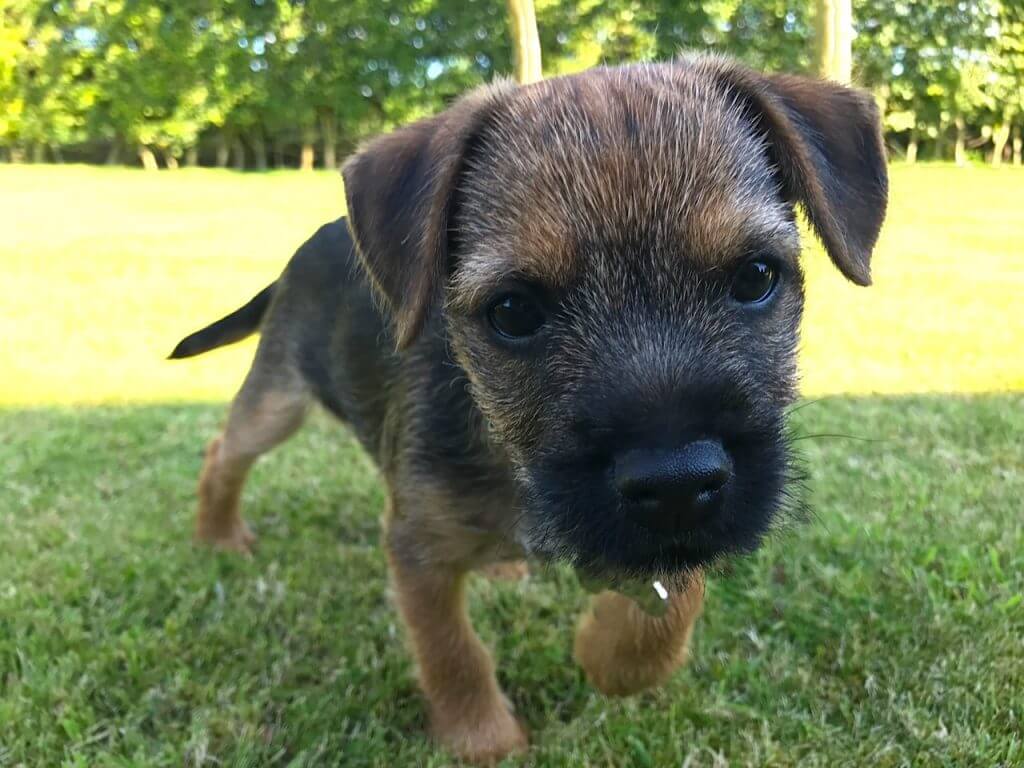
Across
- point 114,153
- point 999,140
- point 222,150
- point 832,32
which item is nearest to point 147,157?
point 114,153

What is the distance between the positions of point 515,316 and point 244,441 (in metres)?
2.26

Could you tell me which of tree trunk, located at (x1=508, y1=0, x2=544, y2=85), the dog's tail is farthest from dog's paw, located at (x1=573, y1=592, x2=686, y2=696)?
tree trunk, located at (x1=508, y1=0, x2=544, y2=85)

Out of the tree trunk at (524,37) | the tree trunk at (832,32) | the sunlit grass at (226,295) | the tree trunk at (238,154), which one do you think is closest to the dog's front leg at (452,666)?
the sunlit grass at (226,295)

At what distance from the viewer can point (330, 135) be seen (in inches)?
1378

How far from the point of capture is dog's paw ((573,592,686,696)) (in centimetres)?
256

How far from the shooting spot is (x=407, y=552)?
2668 mm

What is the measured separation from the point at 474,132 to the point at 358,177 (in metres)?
0.36

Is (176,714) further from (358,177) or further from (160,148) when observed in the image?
(160,148)

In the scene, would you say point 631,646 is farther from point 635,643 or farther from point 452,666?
point 452,666

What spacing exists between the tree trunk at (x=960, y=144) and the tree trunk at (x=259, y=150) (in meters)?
26.9

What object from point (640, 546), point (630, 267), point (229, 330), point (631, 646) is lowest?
point (631, 646)

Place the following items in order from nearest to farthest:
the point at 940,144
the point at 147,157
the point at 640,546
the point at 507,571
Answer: the point at 640,546 < the point at 507,571 < the point at 940,144 < the point at 147,157

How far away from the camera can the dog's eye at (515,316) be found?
6.80ft

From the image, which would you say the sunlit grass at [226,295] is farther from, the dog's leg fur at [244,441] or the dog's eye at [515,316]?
the dog's leg fur at [244,441]
